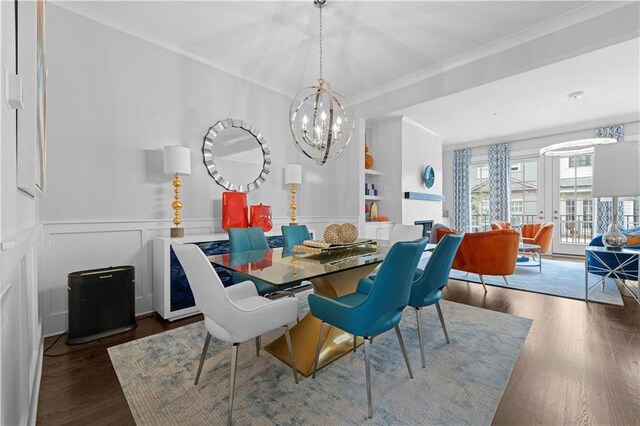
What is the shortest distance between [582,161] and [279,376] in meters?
7.80

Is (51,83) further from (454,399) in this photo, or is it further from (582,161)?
(582,161)

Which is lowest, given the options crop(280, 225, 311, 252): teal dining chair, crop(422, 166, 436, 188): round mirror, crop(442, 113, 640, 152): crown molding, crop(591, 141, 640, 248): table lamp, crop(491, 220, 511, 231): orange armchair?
crop(491, 220, 511, 231): orange armchair

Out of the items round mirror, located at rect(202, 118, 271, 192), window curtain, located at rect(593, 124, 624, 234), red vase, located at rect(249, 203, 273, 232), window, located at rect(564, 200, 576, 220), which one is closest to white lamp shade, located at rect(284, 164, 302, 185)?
round mirror, located at rect(202, 118, 271, 192)

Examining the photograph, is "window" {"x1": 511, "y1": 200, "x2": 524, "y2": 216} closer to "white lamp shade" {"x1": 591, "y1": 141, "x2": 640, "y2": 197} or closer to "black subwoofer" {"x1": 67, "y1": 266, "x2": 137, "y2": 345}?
"white lamp shade" {"x1": 591, "y1": 141, "x2": 640, "y2": 197}

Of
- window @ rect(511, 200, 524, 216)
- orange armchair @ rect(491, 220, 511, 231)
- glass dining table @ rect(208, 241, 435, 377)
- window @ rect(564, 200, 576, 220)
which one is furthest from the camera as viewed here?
window @ rect(511, 200, 524, 216)

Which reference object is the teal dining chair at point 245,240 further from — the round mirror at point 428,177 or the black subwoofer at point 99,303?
the round mirror at point 428,177

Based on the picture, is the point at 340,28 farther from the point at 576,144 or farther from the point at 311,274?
the point at 576,144

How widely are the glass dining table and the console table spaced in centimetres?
83

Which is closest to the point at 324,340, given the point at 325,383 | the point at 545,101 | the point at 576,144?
the point at 325,383

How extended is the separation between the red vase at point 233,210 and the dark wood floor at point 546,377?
110cm

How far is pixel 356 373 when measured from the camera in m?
1.82

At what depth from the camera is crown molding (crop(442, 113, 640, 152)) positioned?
218 inches

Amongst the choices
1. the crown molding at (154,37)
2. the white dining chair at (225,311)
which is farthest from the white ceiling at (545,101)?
the white dining chair at (225,311)

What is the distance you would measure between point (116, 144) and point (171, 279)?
1.41 meters
